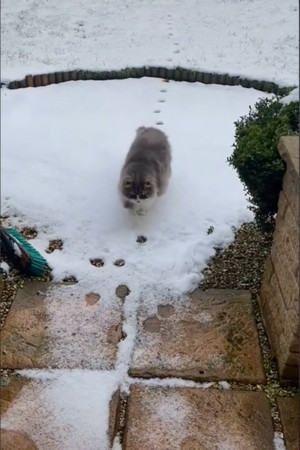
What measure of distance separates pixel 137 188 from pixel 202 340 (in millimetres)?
763

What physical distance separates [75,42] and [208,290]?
993 millimetres

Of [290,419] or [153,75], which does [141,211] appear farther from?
[290,419]

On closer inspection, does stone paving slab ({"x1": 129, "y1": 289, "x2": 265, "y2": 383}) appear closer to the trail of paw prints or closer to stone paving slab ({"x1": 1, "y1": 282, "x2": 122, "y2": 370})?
stone paving slab ({"x1": 1, "y1": 282, "x2": 122, "y2": 370})

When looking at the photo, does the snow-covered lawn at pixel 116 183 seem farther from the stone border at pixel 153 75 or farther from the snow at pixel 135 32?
the snow at pixel 135 32

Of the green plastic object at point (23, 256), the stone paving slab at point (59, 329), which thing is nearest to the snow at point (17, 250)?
the green plastic object at point (23, 256)

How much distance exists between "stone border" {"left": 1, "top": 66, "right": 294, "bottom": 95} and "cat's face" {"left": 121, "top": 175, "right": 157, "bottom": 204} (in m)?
0.44

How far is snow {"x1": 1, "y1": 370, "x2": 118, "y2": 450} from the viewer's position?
1.33 m

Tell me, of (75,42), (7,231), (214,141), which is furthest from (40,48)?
(214,141)

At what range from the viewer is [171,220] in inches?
88.3

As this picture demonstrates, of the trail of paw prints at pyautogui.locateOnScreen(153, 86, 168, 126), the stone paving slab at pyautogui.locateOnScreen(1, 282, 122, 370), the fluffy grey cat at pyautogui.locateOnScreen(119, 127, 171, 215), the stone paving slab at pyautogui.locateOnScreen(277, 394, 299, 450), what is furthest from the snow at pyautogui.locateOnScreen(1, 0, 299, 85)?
the stone paving slab at pyautogui.locateOnScreen(277, 394, 299, 450)

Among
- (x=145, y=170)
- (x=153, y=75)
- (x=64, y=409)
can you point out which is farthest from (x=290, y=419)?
(x=153, y=75)

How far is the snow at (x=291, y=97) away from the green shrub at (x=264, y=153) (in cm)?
2

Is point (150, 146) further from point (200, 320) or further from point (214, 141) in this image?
point (200, 320)

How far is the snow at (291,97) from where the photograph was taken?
184 cm
